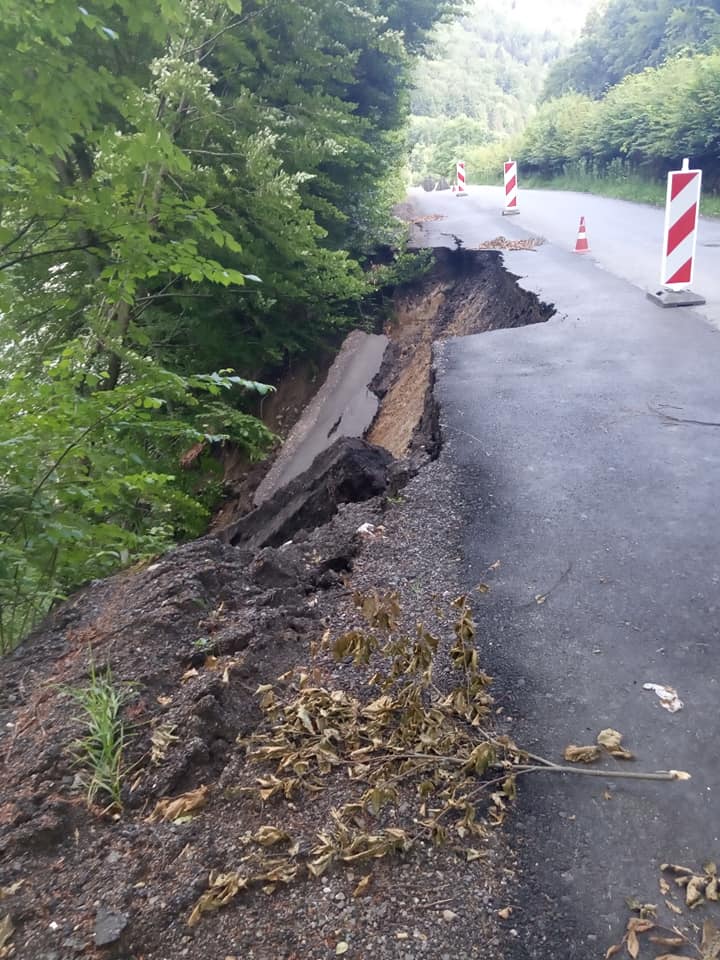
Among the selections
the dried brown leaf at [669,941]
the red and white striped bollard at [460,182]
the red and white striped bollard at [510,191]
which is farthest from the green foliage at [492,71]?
the dried brown leaf at [669,941]

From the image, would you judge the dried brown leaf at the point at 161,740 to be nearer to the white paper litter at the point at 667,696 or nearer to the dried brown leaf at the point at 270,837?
the dried brown leaf at the point at 270,837

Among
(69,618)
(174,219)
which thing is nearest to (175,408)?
(174,219)

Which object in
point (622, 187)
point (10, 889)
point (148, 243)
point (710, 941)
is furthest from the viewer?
point (622, 187)

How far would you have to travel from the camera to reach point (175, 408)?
7.62 metres

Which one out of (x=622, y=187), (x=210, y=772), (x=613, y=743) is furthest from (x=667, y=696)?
(x=622, y=187)

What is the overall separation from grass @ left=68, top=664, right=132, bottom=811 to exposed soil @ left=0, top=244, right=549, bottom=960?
0.03 meters

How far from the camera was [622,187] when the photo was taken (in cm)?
2123

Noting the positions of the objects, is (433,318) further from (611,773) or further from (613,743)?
(611,773)

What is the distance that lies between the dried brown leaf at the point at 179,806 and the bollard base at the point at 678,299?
6.81 metres

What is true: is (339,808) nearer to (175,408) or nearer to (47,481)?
(47,481)

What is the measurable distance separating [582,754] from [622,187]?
74.6ft

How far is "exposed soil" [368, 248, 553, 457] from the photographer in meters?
7.41

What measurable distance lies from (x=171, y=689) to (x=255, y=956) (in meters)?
1.09

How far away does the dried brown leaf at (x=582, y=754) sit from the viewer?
82.5 inches
